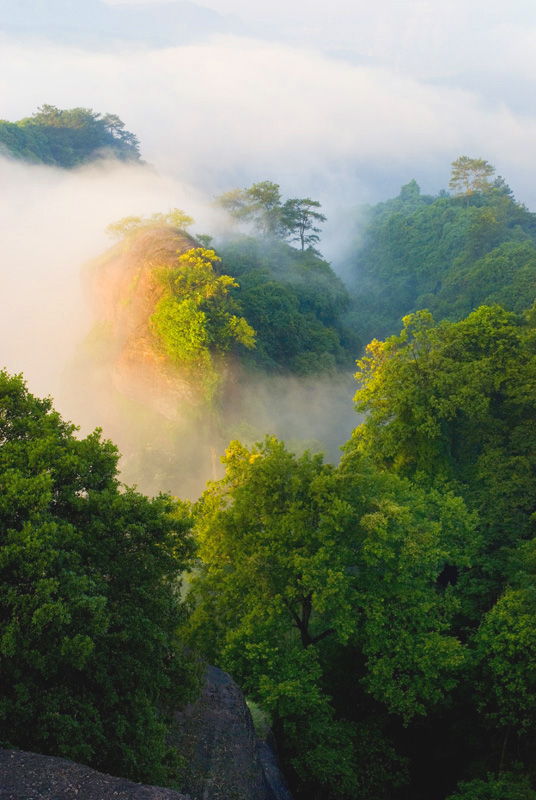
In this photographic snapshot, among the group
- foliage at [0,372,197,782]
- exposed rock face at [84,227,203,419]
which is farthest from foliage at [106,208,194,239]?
foliage at [0,372,197,782]

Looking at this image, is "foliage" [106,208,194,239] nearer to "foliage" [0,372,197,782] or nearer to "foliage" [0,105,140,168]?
"foliage" [0,372,197,782]

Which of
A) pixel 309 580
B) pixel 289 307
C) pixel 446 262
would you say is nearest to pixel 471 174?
pixel 446 262

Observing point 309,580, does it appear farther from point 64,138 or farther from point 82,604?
point 64,138

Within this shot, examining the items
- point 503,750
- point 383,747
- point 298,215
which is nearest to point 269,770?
point 383,747

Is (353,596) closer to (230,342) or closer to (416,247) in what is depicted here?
(230,342)

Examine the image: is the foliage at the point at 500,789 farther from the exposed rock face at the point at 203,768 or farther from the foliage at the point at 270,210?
the foliage at the point at 270,210
